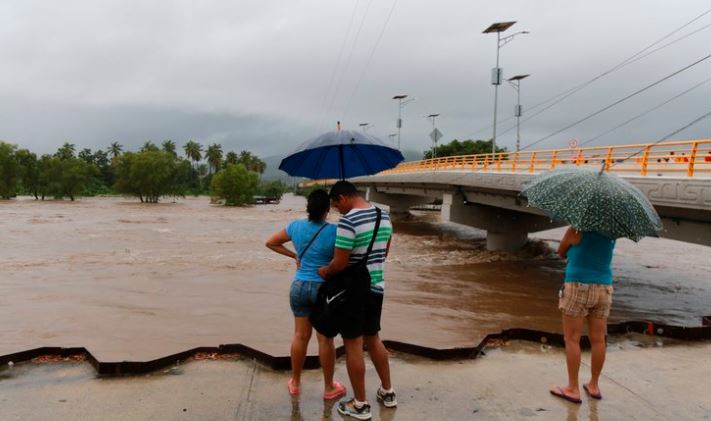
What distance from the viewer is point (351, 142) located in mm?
3965

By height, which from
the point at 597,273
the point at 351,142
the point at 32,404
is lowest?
the point at 32,404

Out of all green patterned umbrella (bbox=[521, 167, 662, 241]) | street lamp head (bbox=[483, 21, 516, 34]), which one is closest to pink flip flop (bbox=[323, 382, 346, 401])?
green patterned umbrella (bbox=[521, 167, 662, 241])

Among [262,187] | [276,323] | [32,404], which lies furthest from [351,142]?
[262,187]

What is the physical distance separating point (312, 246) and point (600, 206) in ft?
6.73

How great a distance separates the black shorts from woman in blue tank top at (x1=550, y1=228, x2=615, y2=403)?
1450 mm

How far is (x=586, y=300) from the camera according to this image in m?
3.69

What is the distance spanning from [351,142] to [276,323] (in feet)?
19.6

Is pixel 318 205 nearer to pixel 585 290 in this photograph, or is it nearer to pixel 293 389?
pixel 293 389

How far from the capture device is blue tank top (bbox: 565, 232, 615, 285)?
3605 mm

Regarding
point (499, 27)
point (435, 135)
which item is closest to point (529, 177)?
point (499, 27)

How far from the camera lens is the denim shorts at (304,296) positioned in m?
3.53

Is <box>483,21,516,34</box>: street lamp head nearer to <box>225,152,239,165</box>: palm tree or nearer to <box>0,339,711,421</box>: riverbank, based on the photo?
<box>0,339,711,421</box>: riverbank

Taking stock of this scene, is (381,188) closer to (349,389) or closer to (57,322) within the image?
(57,322)

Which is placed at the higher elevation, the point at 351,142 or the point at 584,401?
the point at 351,142
